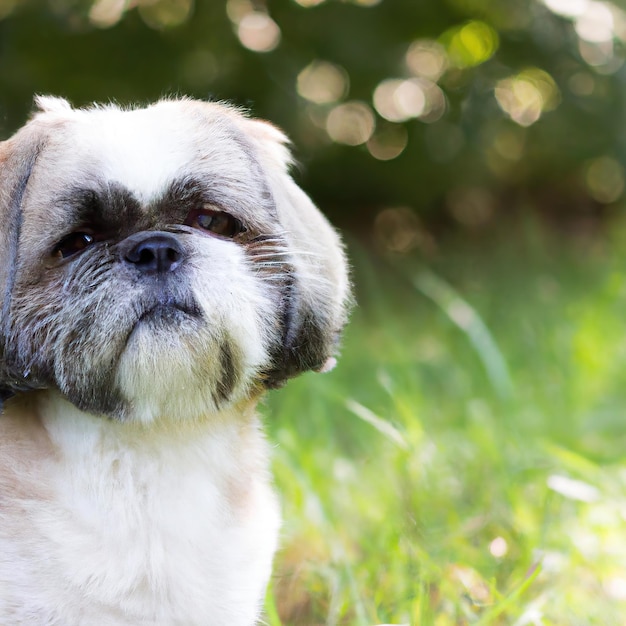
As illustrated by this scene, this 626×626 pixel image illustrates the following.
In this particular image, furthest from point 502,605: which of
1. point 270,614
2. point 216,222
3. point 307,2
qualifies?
point 307,2

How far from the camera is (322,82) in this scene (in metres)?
5.38

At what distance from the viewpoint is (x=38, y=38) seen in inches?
186

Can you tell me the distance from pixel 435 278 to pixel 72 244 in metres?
4.09

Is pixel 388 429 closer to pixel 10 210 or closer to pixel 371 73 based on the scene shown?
pixel 10 210

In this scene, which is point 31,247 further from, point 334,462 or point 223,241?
point 334,462

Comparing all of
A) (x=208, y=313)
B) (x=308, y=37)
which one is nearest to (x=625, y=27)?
(x=308, y=37)

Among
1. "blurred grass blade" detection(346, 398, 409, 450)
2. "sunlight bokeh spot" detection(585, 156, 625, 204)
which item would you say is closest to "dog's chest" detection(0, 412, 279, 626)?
"blurred grass blade" detection(346, 398, 409, 450)

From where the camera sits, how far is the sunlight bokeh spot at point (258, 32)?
4988 mm

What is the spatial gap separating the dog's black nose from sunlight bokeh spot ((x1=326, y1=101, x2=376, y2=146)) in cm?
419

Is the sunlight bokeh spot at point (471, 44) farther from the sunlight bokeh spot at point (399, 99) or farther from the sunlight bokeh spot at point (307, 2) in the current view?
the sunlight bokeh spot at point (307, 2)

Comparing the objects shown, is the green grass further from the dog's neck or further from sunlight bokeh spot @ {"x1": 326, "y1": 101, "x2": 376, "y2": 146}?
sunlight bokeh spot @ {"x1": 326, "y1": 101, "x2": 376, "y2": 146}

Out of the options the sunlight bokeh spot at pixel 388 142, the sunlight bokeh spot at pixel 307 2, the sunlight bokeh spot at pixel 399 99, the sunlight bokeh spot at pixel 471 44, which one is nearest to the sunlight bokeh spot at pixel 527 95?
the sunlight bokeh spot at pixel 471 44

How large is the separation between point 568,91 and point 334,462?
3.78 m

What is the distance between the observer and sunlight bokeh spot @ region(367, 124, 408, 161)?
607 centimetres
